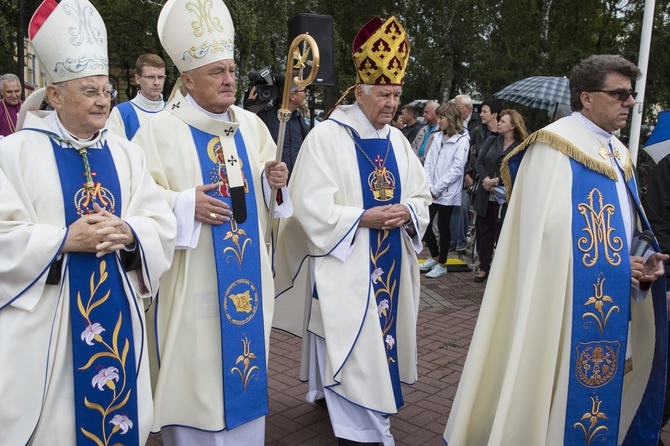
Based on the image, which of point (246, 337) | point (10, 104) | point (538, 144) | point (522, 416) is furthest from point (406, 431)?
point (10, 104)

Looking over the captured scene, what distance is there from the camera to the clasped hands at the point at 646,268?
327 centimetres

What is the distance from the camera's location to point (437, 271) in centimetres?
830

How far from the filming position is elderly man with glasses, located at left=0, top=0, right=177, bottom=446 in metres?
2.54

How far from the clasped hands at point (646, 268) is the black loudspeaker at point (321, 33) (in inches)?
97.6

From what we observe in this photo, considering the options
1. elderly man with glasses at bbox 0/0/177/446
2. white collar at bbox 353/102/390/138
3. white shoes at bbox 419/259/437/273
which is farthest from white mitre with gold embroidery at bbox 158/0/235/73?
white shoes at bbox 419/259/437/273

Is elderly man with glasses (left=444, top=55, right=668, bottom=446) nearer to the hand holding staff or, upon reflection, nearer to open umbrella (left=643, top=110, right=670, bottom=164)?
open umbrella (left=643, top=110, right=670, bottom=164)

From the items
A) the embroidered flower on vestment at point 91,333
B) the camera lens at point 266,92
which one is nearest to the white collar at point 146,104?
the camera lens at point 266,92

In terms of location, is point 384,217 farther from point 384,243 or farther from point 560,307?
point 560,307

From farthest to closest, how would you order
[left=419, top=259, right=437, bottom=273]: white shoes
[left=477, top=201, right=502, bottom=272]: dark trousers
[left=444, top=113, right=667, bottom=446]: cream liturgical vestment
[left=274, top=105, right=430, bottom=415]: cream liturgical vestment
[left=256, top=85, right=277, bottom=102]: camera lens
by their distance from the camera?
1. [left=419, top=259, right=437, bottom=273]: white shoes
2. [left=477, top=201, right=502, bottom=272]: dark trousers
3. [left=256, top=85, right=277, bottom=102]: camera lens
4. [left=274, top=105, right=430, bottom=415]: cream liturgical vestment
5. [left=444, top=113, right=667, bottom=446]: cream liturgical vestment

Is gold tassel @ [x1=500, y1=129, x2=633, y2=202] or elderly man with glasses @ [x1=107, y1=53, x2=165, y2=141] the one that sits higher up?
elderly man with glasses @ [x1=107, y1=53, x2=165, y2=141]

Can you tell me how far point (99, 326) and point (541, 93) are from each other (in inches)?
287

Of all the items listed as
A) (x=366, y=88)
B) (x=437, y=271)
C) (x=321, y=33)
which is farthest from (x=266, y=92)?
(x=437, y=271)

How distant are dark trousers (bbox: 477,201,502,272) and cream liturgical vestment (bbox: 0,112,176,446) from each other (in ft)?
17.8

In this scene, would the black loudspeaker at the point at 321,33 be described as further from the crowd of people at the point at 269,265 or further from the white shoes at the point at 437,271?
the white shoes at the point at 437,271
